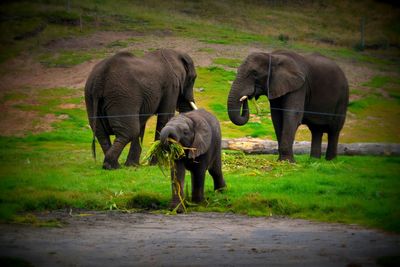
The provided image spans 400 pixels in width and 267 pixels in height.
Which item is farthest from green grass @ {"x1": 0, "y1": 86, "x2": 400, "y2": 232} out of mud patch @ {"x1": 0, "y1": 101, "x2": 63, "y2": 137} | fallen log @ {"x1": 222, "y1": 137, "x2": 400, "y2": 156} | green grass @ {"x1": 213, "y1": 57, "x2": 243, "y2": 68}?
green grass @ {"x1": 213, "y1": 57, "x2": 243, "y2": 68}

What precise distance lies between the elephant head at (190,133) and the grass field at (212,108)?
1125 millimetres

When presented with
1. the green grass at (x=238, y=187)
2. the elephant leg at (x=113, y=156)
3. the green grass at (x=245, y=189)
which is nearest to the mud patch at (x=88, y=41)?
the green grass at (x=238, y=187)

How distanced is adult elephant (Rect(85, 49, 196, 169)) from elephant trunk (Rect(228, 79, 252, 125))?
1651mm

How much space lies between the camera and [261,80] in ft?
64.2

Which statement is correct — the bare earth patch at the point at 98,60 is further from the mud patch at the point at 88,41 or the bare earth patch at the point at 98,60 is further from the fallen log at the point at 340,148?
the fallen log at the point at 340,148

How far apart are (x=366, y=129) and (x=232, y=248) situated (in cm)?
2027

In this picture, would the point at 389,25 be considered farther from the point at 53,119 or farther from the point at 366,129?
the point at 53,119

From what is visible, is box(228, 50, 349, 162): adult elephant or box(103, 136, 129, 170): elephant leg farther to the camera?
box(228, 50, 349, 162): adult elephant

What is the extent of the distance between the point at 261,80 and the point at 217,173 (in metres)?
5.18

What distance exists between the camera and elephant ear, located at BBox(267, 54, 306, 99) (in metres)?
19.5

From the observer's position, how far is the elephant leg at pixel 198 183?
548 inches

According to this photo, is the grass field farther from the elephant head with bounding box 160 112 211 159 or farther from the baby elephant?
the elephant head with bounding box 160 112 211 159

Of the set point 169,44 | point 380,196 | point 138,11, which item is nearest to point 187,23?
point 138,11

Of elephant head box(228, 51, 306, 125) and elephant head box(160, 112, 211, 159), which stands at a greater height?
elephant head box(160, 112, 211, 159)
